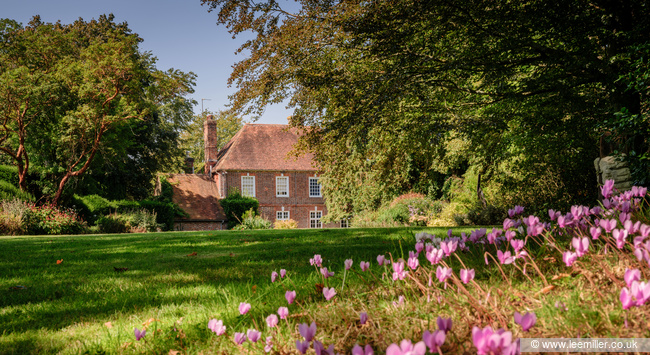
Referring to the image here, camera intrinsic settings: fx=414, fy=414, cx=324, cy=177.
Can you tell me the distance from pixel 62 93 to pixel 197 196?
15.3 m

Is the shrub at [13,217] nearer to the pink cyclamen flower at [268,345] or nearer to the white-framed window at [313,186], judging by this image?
the pink cyclamen flower at [268,345]

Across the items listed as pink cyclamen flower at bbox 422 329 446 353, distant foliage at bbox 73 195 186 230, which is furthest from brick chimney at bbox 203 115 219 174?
pink cyclamen flower at bbox 422 329 446 353

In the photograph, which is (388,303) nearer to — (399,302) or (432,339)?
(399,302)

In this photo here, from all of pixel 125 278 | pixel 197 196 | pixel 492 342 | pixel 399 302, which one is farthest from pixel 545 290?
pixel 197 196

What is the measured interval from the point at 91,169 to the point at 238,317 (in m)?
26.7

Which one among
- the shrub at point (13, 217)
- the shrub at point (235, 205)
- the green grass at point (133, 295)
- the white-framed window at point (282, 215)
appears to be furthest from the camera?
the white-framed window at point (282, 215)

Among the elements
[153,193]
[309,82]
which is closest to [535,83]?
[309,82]

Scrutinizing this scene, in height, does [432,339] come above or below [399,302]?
above

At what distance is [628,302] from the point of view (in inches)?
52.4

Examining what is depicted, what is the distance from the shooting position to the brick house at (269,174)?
1391 inches

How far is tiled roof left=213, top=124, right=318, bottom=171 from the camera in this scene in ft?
116

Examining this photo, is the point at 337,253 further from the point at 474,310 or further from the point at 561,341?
the point at 561,341

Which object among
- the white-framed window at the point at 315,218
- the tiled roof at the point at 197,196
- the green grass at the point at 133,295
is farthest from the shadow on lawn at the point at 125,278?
the white-framed window at the point at 315,218

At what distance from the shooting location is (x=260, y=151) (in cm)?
3650
